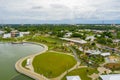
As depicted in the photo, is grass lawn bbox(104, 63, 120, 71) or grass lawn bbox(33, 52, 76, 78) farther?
grass lawn bbox(104, 63, 120, 71)

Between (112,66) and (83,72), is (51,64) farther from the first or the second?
(112,66)

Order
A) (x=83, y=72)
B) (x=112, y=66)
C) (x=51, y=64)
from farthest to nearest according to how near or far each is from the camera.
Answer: (x=51, y=64) → (x=112, y=66) → (x=83, y=72)

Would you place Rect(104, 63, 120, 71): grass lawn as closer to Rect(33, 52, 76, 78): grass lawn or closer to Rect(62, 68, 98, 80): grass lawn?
Rect(62, 68, 98, 80): grass lawn

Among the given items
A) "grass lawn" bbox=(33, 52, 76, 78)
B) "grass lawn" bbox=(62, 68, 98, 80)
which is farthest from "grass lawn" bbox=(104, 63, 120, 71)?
"grass lawn" bbox=(33, 52, 76, 78)

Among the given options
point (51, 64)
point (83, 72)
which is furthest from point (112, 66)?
point (51, 64)

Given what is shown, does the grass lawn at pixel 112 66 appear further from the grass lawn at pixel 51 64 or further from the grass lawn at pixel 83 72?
the grass lawn at pixel 51 64

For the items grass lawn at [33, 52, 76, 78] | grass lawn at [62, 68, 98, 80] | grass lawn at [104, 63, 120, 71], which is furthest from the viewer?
grass lawn at [104, 63, 120, 71]

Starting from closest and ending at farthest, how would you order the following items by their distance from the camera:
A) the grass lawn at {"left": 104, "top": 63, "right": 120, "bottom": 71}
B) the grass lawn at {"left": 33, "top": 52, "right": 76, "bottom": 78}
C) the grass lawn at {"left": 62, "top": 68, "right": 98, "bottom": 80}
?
the grass lawn at {"left": 62, "top": 68, "right": 98, "bottom": 80}, the grass lawn at {"left": 33, "top": 52, "right": 76, "bottom": 78}, the grass lawn at {"left": 104, "top": 63, "right": 120, "bottom": 71}

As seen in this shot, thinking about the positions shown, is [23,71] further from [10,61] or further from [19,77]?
[10,61]

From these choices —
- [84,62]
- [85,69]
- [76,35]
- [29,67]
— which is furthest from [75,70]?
[76,35]
